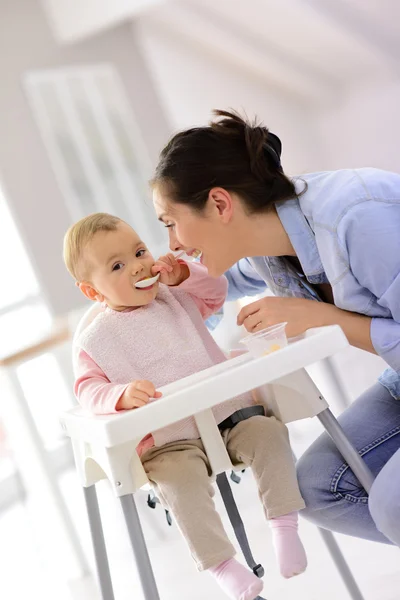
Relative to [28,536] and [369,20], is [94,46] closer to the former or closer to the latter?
[369,20]

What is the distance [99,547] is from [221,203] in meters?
0.64

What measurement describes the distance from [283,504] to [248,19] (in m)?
5.91

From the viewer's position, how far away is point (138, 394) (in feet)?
4.12

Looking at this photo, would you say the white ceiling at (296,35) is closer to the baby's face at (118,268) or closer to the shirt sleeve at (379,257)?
the baby's face at (118,268)

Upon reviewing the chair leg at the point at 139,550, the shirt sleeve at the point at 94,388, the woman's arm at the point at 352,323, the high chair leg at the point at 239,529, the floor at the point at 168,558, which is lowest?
the floor at the point at 168,558

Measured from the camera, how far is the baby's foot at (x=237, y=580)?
121cm

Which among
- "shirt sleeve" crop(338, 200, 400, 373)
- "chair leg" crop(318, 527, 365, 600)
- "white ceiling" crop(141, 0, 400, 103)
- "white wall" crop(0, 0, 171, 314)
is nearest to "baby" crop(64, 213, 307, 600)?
"shirt sleeve" crop(338, 200, 400, 373)

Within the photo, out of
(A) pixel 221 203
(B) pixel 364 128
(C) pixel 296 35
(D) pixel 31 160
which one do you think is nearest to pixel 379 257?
(A) pixel 221 203

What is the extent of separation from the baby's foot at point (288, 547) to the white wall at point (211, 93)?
190 inches

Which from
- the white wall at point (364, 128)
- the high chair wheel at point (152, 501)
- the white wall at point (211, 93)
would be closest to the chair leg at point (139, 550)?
the high chair wheel at point (152, 501)

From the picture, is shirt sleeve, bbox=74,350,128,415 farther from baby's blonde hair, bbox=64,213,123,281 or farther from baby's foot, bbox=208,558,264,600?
baby's foot, bbox=208,558,264,600

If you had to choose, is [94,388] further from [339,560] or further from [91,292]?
[339,560]

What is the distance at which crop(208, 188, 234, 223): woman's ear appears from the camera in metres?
1.47

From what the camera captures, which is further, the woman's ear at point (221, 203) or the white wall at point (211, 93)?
the white wall at point (211, 93)
